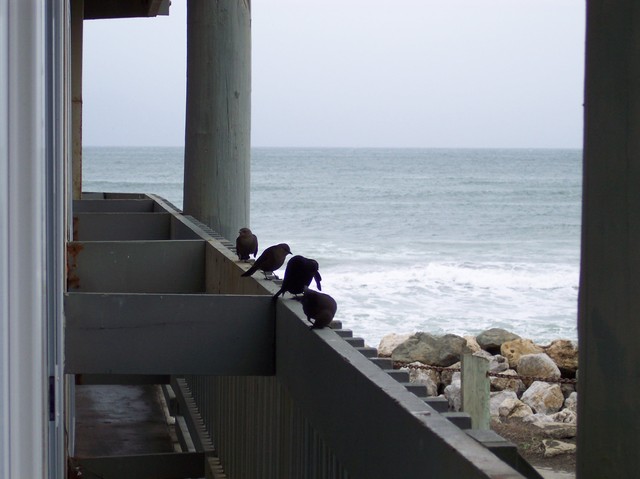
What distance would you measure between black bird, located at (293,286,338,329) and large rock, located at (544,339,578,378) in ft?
48.1

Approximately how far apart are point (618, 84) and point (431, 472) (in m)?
1.12

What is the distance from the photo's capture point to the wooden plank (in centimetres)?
677

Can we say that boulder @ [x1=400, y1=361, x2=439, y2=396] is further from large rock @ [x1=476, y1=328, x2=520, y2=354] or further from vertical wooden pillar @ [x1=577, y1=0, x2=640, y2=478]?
vertical wooden pillar @ [x1=577, y1=0, x2=640, y2=478]

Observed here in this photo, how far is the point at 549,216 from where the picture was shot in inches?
2206

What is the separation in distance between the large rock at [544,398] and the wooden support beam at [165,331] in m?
11.2

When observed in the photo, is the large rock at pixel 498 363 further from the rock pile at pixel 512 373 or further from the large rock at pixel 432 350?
the large rock at pixel 432 350

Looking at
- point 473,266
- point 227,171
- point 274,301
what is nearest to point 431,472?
point 274,301

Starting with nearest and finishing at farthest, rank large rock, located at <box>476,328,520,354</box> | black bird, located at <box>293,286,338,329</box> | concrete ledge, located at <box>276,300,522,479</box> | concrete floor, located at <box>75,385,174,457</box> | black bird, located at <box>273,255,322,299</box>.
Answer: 1. concrete ledge, located at <box>276,300,522,479</box>
2. black bird, located at <box>293,286,338,329</box>
3. black bird, located at <box>273,255,322,299</box>
4. concrete floor, located at <box>75,385,174,457</box>
5. large rock, located at <box>476,328,520,354</box>

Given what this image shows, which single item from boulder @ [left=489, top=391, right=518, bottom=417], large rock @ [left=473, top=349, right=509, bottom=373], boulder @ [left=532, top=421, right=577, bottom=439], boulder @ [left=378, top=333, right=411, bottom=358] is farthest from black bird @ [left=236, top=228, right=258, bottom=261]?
boulder @ [left=378, top=333, right=411, bottom=358]

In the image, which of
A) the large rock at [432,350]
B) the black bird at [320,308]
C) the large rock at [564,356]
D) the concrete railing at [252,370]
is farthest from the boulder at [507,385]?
the black bird at [320,308]

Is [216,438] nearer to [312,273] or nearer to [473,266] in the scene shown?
[312,273]

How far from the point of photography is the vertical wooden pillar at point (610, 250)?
6.12 feet

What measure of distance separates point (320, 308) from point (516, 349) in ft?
50.6

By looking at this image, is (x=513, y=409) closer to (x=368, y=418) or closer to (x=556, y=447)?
(x=556, y=447)
